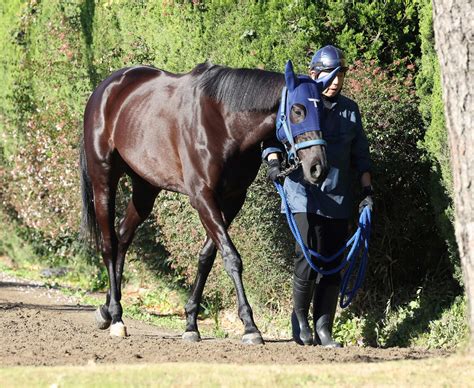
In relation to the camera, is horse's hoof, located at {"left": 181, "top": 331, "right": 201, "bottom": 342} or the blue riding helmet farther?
horse's hoof, located at {"left": 181, "top": 331, "right": 201, "bottom": 342}

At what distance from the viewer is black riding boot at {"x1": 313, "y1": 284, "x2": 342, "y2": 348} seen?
7.22 m

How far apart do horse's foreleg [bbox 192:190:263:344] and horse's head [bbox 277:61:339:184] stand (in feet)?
2.44

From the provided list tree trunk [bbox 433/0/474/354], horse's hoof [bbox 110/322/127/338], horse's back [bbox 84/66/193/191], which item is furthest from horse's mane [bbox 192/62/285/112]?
horse's hoof [bbox 110/322/127/338]

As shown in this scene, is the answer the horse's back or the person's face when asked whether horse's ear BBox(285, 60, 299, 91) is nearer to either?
the person's face

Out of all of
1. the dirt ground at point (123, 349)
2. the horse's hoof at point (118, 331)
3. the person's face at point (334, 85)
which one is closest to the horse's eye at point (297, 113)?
the person's face at point (334, 85)

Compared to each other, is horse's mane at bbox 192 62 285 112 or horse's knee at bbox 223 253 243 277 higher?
horse's mane at bbox 192 62 285 112

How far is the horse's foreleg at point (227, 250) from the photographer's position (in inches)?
277

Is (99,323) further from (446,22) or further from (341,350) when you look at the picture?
(446,22)

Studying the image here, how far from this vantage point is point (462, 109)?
5.36 m

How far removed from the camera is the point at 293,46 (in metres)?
8.64

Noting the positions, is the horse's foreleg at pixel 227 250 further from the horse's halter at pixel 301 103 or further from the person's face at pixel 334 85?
the person's face at pixel 334 85

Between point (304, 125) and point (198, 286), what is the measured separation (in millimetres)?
2069

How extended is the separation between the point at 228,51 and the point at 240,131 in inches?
81.6

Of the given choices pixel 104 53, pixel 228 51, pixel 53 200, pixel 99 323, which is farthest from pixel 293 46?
pixel 53 200
